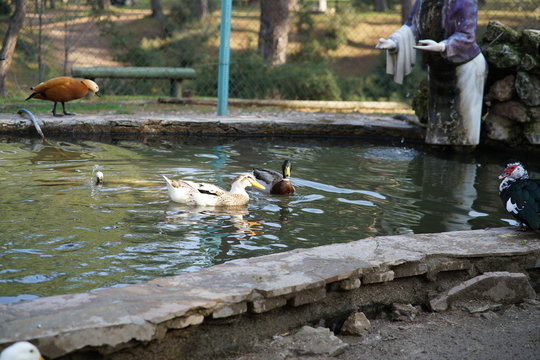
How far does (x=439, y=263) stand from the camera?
5.08 m

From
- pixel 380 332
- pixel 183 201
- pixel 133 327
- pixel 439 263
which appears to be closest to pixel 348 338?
pixel 380 332

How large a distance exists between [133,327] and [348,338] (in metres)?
1.42

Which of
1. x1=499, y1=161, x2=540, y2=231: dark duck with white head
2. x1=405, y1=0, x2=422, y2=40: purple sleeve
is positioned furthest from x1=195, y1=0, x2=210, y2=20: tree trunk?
x1=499, y1=161, x2=540, y2=231: dark duck with white head

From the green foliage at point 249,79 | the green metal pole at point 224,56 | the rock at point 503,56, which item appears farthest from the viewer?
the green foliage at point 249,79

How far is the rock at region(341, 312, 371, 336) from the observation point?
14.8 feet

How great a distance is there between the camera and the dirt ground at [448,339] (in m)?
4.20

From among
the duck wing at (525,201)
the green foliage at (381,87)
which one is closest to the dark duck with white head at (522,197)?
the duck wing at (525,201)

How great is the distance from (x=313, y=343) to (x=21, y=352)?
166cm

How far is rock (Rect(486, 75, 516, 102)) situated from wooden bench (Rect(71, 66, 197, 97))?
21.4 ft

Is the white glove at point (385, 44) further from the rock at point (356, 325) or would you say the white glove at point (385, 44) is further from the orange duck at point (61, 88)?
the rock at point (356, 325)

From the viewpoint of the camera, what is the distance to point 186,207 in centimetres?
725

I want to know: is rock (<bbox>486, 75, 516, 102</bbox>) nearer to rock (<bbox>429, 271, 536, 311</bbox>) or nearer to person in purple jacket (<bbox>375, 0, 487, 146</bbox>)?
person in purple jacket (<bbox>375, 0, 487, 146</bbox>)

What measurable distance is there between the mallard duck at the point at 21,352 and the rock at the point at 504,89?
8917mm

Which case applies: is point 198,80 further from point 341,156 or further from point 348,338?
point 348,338
